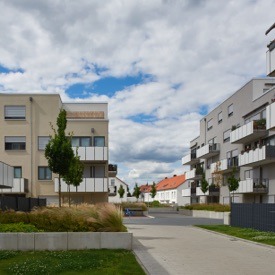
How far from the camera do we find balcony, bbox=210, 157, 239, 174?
45344 millimetres

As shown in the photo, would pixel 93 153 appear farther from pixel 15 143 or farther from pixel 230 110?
pixel 230 110

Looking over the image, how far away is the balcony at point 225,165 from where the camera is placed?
→ 45344mm

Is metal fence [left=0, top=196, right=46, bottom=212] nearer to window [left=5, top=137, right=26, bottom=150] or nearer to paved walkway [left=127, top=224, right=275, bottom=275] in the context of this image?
paved walkway [left=127, top=224, right=275, bottom=275]

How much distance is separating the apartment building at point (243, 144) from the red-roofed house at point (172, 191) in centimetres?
3682

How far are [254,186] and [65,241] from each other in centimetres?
2836

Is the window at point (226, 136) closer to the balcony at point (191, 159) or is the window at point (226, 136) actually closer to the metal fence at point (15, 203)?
the balcony at point (191, 159)

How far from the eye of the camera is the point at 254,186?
38.5 metres

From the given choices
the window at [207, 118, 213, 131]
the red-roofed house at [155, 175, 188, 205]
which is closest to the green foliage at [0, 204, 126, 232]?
the window at [207, 118, 213, 131]

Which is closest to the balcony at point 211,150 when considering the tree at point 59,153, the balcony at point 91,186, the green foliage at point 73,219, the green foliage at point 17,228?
the balcony at point 91,186

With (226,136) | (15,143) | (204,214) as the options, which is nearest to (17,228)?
(15,143)

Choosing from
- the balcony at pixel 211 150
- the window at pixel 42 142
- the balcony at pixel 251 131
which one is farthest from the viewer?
the balcony at pixel 211 150

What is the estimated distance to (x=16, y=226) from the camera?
13.6 meters

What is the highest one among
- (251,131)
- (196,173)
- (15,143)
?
(251,131)

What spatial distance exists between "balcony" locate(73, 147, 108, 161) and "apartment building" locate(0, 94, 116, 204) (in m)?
0.09
